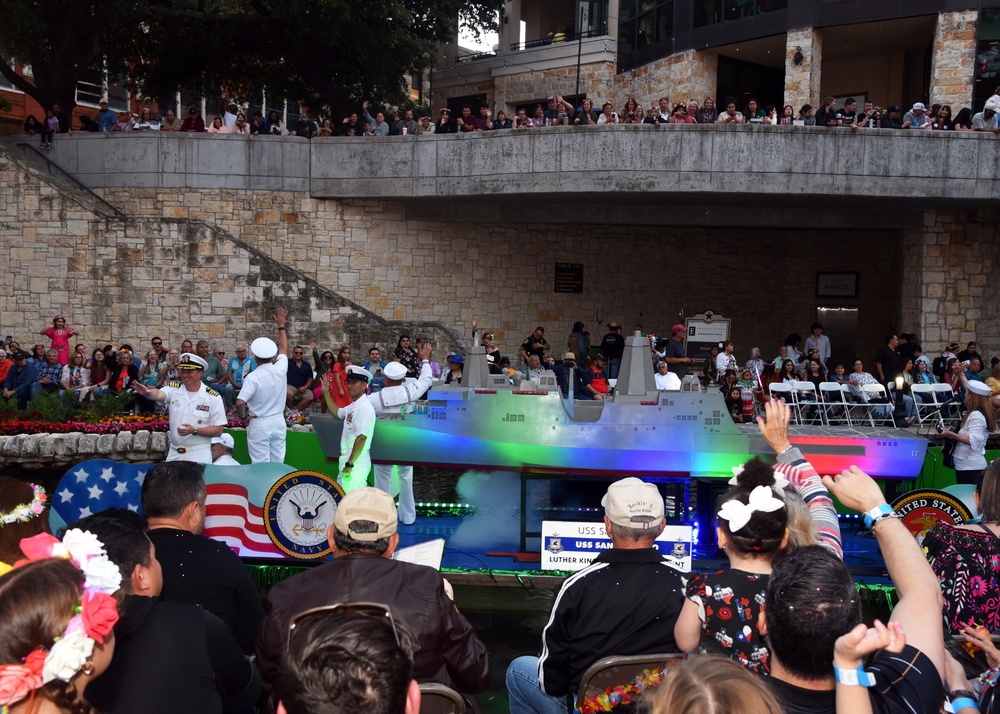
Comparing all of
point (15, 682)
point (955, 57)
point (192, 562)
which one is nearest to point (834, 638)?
point (15, 682)

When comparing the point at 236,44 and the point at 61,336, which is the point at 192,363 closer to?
the point at 61,336

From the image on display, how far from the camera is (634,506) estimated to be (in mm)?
3834

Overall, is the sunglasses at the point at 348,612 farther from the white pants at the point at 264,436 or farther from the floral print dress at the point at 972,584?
the white pants at the point at 264,436

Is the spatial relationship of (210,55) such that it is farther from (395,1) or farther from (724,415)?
(724,415)

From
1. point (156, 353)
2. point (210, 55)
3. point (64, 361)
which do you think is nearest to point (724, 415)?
point (156, 353)

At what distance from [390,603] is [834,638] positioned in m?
1.58

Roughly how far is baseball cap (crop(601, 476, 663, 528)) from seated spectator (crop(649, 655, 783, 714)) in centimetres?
170

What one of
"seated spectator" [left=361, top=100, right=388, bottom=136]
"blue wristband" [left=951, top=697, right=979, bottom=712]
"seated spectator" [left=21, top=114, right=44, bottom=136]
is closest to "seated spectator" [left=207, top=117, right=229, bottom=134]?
"seated spectator" [left=361, top=100, right=388, bottom=136]

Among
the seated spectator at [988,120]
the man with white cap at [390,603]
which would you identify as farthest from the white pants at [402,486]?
the seated spectator at [988,120]

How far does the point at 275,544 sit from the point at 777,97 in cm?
2272

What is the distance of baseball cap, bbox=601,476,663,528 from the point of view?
12.5ft

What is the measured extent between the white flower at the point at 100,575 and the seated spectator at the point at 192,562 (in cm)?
112

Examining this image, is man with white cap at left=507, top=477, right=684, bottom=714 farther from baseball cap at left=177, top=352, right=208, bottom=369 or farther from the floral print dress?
baseball cap at left=177, top=352, right=208, bottom=369

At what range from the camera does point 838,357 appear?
2480cm
